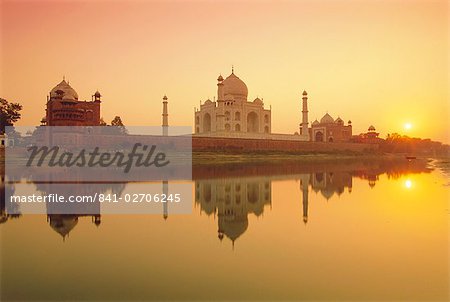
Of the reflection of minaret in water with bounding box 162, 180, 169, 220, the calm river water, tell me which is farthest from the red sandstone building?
the calm river water

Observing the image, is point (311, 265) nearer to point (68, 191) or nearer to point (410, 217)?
point (410, 217)

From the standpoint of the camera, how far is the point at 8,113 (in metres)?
21.9

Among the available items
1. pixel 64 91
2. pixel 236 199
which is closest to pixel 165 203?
pixel 236 199

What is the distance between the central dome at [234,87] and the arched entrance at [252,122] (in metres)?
2.23

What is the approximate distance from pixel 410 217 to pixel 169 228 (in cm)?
394

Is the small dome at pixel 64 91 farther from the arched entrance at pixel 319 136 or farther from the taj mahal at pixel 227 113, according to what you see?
the arched entrance at pixel 319 136

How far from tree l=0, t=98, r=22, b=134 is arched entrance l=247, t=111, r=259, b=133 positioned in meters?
19.3

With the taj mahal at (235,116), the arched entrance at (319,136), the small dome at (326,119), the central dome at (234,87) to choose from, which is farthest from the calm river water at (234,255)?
the small dome at (326,119)

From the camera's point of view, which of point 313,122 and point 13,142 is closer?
point 13,142

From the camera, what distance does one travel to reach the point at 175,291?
3125mm

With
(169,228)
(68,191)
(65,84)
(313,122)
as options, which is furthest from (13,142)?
(313,122)

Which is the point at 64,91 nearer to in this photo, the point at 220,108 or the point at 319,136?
the point at 220,108

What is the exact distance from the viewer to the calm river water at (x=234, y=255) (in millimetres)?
3141

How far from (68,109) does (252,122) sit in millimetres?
17811
